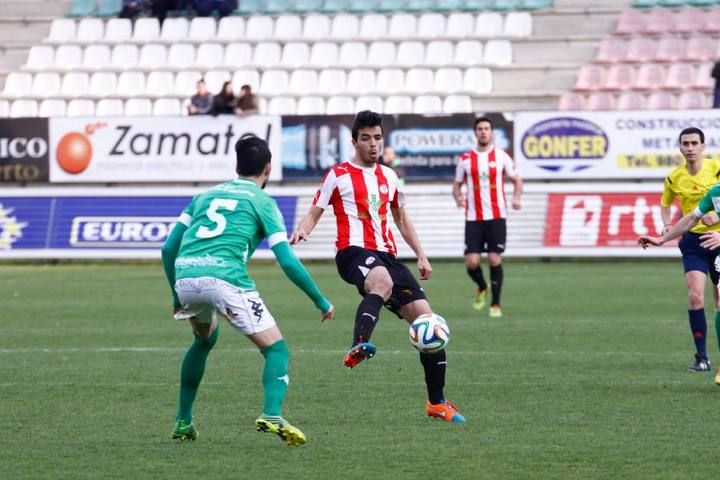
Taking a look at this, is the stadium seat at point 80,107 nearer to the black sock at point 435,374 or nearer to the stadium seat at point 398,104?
the stadium seat at point 398,104

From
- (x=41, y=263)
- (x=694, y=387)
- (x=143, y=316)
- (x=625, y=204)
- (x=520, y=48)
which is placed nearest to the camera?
(x=694, y=387)

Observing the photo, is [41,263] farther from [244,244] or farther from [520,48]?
[244,244]

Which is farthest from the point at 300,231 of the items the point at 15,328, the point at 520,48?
the point at 520,48

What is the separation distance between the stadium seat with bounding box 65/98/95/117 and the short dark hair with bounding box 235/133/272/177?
2470 cm

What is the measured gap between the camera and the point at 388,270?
32.6ft

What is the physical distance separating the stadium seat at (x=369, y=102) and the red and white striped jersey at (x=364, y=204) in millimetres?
20289

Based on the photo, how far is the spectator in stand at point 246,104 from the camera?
27.8 meters

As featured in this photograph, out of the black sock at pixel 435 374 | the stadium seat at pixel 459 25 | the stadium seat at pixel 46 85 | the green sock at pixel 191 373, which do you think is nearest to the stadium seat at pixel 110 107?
the stadium seat at pixel 46 85

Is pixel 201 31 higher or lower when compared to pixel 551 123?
higher

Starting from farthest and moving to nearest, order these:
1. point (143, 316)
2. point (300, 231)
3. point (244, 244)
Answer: point (143, 316) → point (300, 231) → point (244, 244)

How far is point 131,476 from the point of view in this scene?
7348mm

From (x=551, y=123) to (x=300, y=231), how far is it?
17.3 meters

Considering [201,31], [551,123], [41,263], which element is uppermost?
[201,31]

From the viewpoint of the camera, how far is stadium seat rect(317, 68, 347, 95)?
31.6 metres
